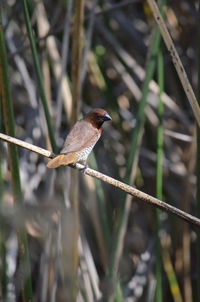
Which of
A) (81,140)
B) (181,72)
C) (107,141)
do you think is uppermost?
(181,72)

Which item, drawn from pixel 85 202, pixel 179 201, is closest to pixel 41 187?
pixel 85 202

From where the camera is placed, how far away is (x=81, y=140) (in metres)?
2.01

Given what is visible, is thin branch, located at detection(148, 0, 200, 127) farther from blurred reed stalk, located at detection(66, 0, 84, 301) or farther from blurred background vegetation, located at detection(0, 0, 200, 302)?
blurred background vegetation, located at detection(0, 0, 200, 302)

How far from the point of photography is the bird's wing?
1939 mm

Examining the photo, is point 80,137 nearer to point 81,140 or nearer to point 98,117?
point 81,140

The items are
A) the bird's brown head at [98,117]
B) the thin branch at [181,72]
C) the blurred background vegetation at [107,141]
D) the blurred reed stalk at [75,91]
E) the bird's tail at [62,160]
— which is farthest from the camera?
the blurred background vegetation at [107,141]

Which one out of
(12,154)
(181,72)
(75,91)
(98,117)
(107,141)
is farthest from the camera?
(107,141)

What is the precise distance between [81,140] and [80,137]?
3cm

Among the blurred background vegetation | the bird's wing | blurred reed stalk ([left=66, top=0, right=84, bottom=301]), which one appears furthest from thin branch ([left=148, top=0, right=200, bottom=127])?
the blurred background vegetation

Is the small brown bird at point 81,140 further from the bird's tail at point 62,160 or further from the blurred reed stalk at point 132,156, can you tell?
the blurred reed stalk at point 132,156

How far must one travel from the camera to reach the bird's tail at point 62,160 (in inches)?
66.6

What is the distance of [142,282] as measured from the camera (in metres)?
2.67

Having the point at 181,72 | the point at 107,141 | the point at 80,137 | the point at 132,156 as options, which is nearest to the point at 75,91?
the point at 80,137

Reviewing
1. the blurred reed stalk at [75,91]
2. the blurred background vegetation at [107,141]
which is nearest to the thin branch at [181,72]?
the blurred reed stalk at [75,91]
